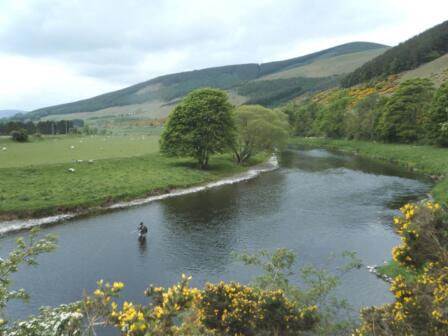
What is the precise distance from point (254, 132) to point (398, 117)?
139 feet

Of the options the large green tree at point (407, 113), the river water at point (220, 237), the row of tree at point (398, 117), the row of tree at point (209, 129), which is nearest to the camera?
the river water at point (220, 237)

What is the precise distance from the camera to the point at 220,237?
33.1 m

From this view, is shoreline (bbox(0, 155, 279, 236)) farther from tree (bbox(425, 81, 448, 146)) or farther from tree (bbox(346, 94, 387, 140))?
tree (bbox(346, 94, 387, 140))

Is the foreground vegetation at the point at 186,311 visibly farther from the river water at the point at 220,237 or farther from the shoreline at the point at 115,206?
the shoreline at the point at 115,206

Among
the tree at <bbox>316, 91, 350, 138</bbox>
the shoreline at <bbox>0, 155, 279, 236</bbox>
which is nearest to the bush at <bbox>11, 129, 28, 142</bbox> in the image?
the shoreline at <bbox>0, 155, 279, 236</bbox>

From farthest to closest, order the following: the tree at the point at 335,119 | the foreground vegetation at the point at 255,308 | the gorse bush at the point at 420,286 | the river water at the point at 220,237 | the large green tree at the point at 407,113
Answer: the tree at the point at 335,119 → the large green tree at the point at 407,113 → the river water at the point at 220,237 → the gorse bush at the point at 420,286 → the foreground vegetation at the point at 255,308

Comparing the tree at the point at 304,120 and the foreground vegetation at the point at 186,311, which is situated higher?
the tree at the point at 304,120

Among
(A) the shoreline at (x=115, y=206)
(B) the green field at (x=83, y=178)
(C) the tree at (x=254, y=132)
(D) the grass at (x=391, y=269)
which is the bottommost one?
(D) the grass at (x=391, y=269)

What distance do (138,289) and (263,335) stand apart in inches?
533

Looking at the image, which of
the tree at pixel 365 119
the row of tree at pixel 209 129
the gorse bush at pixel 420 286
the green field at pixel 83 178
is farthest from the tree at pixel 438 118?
the gorse bush at pixel 420 286

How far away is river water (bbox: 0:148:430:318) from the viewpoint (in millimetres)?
24406

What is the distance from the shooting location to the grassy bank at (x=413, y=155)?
169ft

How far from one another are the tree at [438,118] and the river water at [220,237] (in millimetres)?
26390

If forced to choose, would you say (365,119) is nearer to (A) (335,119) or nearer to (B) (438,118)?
(A) (335,119)
